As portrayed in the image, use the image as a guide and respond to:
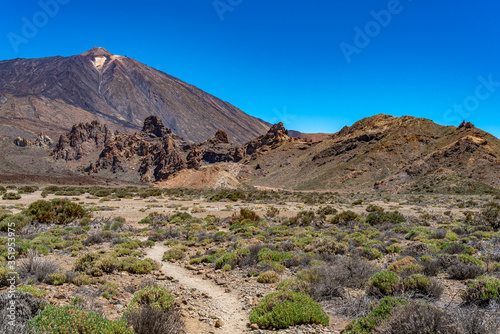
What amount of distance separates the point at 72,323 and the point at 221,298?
12.2 feet

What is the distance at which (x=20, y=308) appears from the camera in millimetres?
4586

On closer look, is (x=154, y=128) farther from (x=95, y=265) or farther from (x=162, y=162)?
(x=95, y=265)

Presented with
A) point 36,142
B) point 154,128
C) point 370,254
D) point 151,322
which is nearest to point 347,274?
point 370,254

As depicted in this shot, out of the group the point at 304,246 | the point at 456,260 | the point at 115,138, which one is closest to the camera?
the point at 456,260

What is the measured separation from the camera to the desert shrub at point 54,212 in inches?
673

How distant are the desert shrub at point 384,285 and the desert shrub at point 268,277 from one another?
8.20 ft

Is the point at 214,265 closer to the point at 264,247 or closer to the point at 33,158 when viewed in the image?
the point at 264,247

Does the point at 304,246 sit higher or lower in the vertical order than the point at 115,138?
lower

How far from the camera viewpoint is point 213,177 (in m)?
58.4

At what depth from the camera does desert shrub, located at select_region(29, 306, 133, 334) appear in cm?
375

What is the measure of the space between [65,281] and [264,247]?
627cm

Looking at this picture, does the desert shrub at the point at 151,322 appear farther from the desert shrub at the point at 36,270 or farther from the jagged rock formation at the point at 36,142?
the jagged rock formation at the point at 36,142

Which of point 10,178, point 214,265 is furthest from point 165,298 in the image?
point 10,178

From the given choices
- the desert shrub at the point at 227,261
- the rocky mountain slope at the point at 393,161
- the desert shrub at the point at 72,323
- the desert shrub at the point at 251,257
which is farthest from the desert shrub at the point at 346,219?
the rocky mountain slope at the point at 393,161
